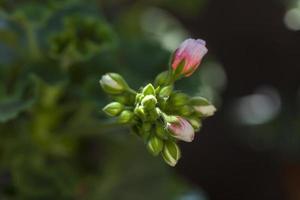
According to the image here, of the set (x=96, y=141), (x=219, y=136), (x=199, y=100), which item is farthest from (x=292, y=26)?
(x=199, y=100)

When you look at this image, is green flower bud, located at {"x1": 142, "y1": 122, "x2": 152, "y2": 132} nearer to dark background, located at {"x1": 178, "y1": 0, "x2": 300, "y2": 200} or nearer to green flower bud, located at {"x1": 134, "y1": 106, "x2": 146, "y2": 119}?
green flower bud, located at {"x1": 134, "y1": 106, "x2": 146, "y2": 119}

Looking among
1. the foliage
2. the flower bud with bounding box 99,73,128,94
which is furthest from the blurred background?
the flower bud with bounding box 99,73,128,94

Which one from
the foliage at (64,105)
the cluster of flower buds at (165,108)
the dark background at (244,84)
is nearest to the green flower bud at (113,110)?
the cluster of flower buds at (165,108)

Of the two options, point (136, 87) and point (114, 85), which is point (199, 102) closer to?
point (114, 85)

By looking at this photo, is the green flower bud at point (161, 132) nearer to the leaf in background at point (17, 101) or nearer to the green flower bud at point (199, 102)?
the green flower bud at point (199, 102)

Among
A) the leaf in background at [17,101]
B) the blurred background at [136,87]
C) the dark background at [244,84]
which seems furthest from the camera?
the dark background at [244,84]

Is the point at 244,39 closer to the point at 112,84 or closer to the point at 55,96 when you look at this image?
the point at 55,96
